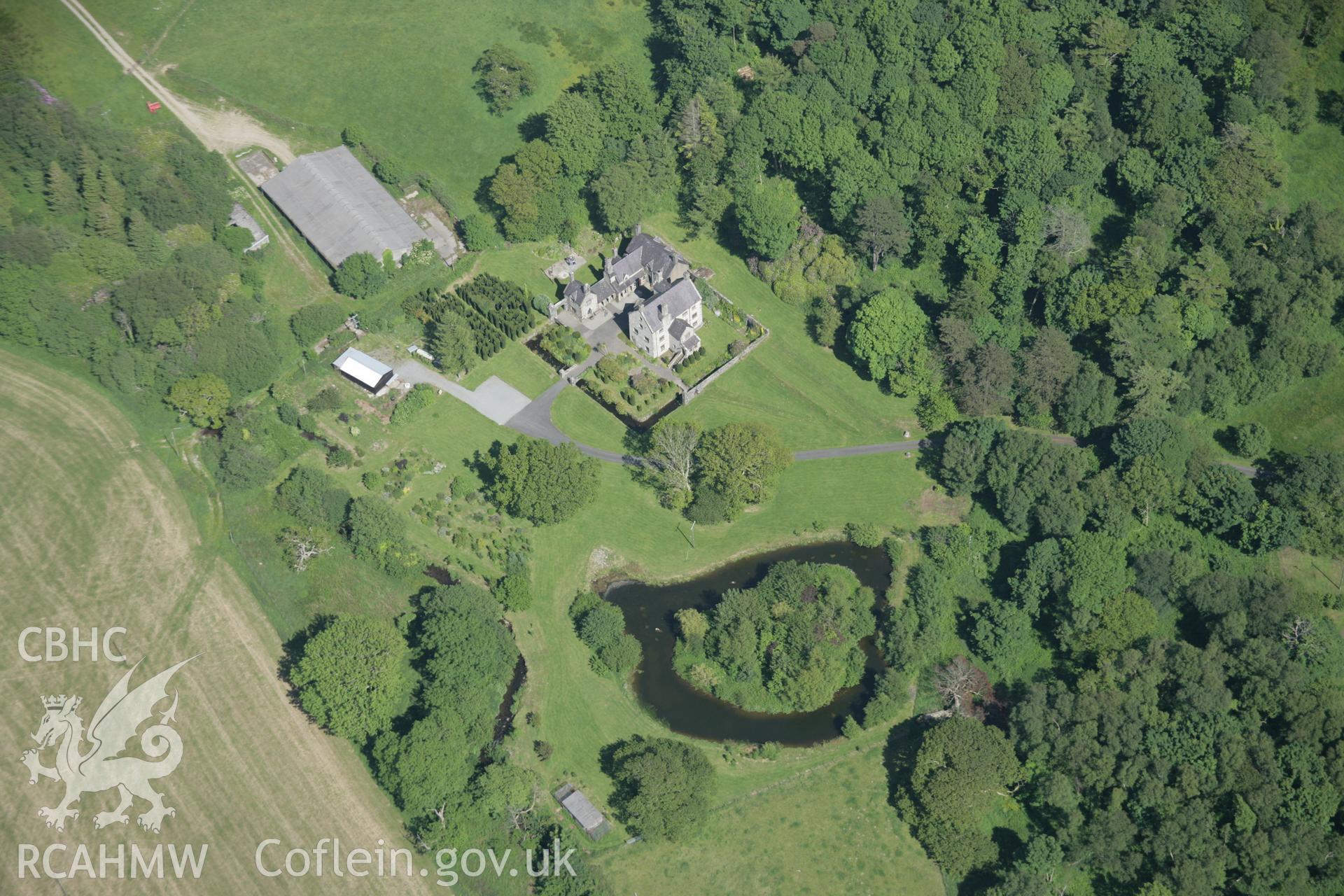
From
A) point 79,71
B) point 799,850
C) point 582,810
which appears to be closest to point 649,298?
point 582,810

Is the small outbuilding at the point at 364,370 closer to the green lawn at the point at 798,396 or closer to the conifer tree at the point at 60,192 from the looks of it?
the green lawn at the point at 798,396

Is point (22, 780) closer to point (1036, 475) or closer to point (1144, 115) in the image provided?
point (1036, 475)

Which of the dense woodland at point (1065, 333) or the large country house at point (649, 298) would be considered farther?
the large country house at point (649, 298)

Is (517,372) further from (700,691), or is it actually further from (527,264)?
(700,691)

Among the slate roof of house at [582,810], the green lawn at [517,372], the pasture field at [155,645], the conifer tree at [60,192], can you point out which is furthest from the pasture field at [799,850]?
the conifer tree at [60,192]

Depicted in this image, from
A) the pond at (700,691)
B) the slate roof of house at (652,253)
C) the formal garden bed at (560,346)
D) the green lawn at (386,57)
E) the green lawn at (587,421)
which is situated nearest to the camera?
the pond at (700,691)

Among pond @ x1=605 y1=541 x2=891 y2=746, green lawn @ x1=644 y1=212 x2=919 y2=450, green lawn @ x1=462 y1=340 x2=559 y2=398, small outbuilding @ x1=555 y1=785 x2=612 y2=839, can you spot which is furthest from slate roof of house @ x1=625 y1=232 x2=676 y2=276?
small outbuilding @ x1=555 y1=785 x2=612 y2=839

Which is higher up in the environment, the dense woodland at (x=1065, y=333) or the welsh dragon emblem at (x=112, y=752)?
the dense woodland at (x=1065, y=333)

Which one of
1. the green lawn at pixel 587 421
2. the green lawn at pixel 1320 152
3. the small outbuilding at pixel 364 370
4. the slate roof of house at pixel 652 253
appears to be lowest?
the small outbuilding at pixel 364 370

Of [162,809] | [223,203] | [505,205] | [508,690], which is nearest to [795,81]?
[505,205]
